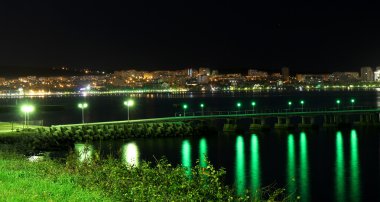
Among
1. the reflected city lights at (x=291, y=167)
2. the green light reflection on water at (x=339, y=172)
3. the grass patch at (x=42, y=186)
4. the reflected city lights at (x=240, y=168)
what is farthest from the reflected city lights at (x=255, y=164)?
the grass patch at (x=42, y=186)

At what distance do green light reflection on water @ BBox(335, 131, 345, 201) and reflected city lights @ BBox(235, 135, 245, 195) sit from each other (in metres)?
4.29

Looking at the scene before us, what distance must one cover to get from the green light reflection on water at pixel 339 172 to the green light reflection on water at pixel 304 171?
1.38 meters

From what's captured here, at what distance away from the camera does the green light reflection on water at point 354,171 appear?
24211 millimetres

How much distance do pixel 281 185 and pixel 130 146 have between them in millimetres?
15986

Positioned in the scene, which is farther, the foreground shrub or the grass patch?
the foreground shrub

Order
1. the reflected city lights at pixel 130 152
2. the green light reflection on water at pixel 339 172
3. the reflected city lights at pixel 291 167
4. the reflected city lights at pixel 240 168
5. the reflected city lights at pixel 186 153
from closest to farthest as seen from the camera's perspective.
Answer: the green light reflection on water at pixel 339 172
the reflected city lights at pixel 240 168
the reflected city lights at pixel 291 167
the reflected city lights at pixel 186 153
the reflected city lights at pixel 130 152

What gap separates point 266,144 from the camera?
141ft

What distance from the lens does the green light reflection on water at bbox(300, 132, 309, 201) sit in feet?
79.3

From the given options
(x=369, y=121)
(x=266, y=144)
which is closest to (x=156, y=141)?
(x=266, y=144)

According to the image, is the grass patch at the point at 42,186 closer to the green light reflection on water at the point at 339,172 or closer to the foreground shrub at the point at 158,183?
the foreground shrub at the point at 158,183

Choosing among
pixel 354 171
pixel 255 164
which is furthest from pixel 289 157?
pixel 354 171

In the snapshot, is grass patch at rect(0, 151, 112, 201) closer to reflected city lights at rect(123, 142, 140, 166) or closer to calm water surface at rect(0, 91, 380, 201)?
calm water surface at rect(0, 91, 380, 201)

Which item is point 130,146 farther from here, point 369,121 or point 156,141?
point 369,121

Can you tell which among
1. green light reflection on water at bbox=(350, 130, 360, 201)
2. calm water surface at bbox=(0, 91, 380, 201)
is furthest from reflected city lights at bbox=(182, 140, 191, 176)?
green light reflection on water at bbox=(350, 130, 360, 201)
